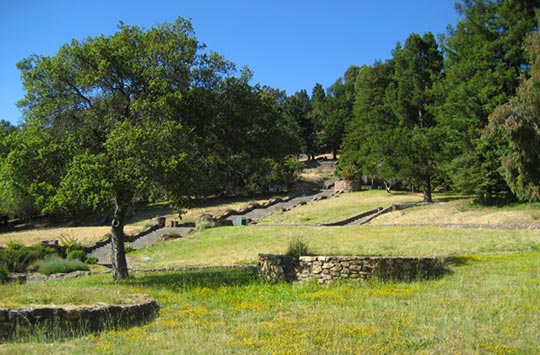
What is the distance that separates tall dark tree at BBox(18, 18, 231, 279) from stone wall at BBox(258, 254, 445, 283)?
11.1 ft

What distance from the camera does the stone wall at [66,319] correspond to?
7.16 metres

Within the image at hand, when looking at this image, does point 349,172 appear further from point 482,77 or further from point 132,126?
point 132,126

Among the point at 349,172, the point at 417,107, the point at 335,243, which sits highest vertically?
the point at 417,107

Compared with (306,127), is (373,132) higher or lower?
lower

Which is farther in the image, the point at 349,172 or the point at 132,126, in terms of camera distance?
the point at 349,172


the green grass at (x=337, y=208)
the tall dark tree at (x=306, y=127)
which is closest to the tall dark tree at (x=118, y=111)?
the green grass at (x=337, y=208)

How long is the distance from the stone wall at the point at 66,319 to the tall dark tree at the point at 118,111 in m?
4.47

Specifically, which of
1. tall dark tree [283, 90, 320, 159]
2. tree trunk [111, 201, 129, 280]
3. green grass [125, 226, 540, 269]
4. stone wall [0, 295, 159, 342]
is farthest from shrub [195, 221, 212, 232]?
tall dark tree [283, 90, 320, 159]

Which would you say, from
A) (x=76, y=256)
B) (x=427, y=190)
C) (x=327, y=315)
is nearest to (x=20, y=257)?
(x=76, y=256)

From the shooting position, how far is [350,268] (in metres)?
12.0

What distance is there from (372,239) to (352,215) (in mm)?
13930

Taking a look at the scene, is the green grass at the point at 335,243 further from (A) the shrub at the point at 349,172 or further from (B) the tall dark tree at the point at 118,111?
(A) the shrub at the point at 349,172

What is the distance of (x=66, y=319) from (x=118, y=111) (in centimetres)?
805

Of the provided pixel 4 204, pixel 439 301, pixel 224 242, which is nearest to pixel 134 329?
pixel 439 301
